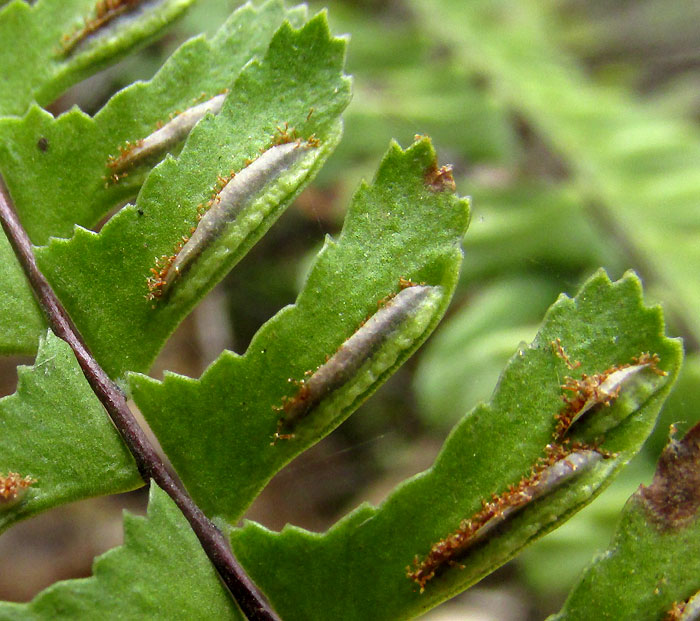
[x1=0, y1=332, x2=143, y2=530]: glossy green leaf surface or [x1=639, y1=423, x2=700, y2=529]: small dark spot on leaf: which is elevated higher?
[x1=0, y1=332, x2=143, y2=530]: glossy green leaf surface

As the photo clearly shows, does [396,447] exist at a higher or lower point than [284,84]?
lower

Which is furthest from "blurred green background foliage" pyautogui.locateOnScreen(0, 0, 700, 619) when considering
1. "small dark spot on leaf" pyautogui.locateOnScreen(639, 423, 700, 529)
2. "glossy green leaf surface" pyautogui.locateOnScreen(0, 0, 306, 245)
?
"glossy green leaf surface" pyautogui.locateOnScreen(0, 0, 306, 245)

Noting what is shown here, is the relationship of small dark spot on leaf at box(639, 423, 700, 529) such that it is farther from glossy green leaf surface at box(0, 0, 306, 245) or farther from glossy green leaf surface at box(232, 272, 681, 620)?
glossy green leaf surface at box(0, 0, 306, 245)

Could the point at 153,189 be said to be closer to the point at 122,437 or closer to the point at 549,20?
the point at 122,437

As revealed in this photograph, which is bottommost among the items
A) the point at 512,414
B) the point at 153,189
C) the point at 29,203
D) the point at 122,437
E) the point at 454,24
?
the point at 512,414

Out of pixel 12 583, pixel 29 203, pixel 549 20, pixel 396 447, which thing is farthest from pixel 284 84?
Answer: pixel 549 20

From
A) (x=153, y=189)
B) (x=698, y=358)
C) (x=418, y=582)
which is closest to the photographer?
(x=418, y=582)

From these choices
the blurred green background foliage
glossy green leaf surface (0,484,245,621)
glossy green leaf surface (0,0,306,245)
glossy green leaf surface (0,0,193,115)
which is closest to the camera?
glossy green leaf surface (0,484,245,621)
